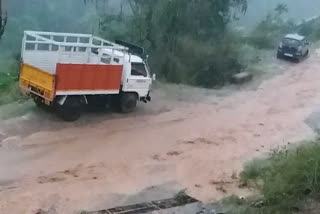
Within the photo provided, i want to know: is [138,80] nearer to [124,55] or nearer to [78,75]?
[124,55]

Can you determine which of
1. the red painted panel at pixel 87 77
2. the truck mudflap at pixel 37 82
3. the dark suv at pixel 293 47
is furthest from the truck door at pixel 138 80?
the dark suv at pixel 293 47

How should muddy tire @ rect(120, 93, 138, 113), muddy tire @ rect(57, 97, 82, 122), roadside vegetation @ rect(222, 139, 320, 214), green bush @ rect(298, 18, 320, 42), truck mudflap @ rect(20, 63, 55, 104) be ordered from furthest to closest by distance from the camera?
green bush @ rect(298, 18, 320, 42) < muddy tire @ rect(120, 93, 138, 113) < muddy tire @ rect(57, 97, 82, 122) < truck mudflap @ rect(20, 63, 55, 104) < roadside vegetation @ rect(222, 139, 320, 214)

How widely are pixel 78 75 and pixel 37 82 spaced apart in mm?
1252

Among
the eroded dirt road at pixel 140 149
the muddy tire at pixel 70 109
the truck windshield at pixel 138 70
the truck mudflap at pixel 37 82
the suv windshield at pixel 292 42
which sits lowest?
the eroded dirt road at pixel 140 149

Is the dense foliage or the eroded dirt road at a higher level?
the dense foliage

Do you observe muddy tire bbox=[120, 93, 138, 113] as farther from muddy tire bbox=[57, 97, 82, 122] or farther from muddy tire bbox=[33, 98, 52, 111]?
muddy tire bbox=[33, 98, 52, 111]

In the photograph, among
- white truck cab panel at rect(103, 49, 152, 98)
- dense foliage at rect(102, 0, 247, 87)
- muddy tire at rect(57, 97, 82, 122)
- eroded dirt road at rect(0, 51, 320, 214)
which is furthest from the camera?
dense foliage at rect(102, 0, 247, 87)

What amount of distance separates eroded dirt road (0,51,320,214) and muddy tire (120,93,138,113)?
300mm

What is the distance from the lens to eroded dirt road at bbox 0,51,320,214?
13.1 metres

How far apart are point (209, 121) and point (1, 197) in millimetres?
9383

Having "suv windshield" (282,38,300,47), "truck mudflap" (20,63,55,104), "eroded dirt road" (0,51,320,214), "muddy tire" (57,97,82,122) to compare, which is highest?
"suv windshield" (282,38,300,47)

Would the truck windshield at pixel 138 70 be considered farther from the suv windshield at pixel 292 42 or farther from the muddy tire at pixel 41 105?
the suv windshield at pixel 292 42

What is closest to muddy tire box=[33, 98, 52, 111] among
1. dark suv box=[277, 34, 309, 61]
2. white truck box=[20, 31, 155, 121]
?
white truck box=[20, 31, 155, 121]

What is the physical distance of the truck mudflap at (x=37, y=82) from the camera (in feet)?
55.5
